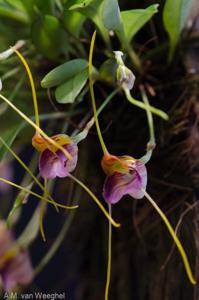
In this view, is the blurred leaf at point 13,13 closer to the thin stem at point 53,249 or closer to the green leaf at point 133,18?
the green leaf at point 133,18

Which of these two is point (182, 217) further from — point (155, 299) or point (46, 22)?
point (46, 22)

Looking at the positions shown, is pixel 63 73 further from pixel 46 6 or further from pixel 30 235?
pixel 30 235

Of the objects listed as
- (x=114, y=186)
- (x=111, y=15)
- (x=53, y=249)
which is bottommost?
(x=53, y=249)

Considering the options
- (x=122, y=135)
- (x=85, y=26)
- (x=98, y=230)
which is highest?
(x=85, y=26)

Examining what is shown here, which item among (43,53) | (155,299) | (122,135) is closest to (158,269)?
(155,299)

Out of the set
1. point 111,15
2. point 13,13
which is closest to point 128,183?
point 111,15
